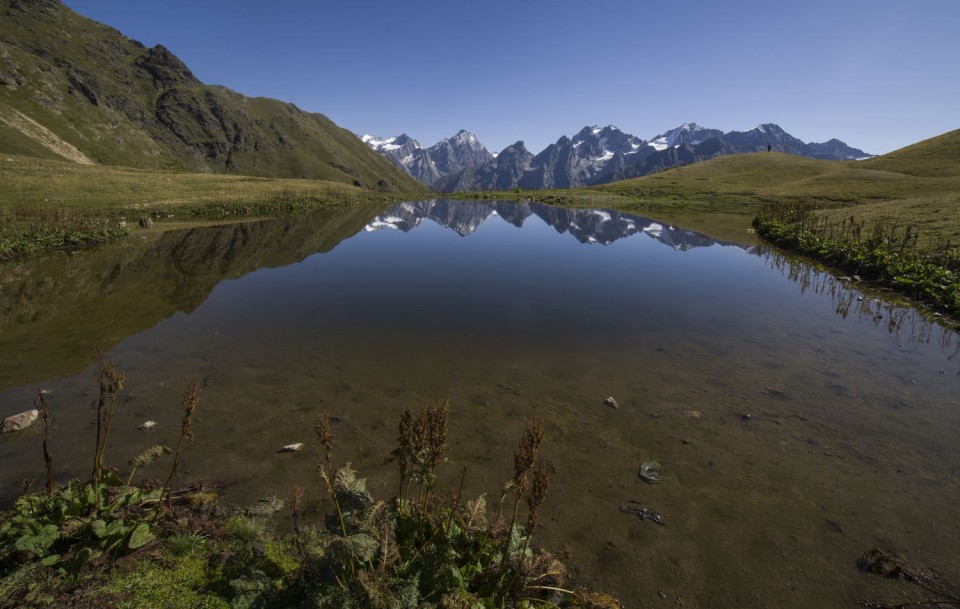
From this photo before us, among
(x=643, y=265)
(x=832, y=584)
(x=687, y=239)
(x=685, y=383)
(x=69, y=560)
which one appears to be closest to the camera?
(x=69, y=560)

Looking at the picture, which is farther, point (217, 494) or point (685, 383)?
point (685, 383)

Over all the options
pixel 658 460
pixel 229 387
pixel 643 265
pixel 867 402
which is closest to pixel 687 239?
pixel 643 265

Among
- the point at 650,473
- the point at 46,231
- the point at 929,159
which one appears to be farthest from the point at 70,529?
the point at 929,159

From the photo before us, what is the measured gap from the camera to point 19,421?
28.5 feet

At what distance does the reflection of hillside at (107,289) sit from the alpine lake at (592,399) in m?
0.15

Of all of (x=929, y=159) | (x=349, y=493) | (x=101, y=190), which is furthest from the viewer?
(x=929, y=159)

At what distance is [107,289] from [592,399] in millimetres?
22180

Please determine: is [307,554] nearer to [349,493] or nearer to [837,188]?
[349,493]

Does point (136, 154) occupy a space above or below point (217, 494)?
above

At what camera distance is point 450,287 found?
22.5m

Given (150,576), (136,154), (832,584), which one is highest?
(136,154)

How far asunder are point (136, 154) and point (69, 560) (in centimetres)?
21585

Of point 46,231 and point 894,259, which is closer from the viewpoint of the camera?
point 894,259

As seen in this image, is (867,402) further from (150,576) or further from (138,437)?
(138,437)
